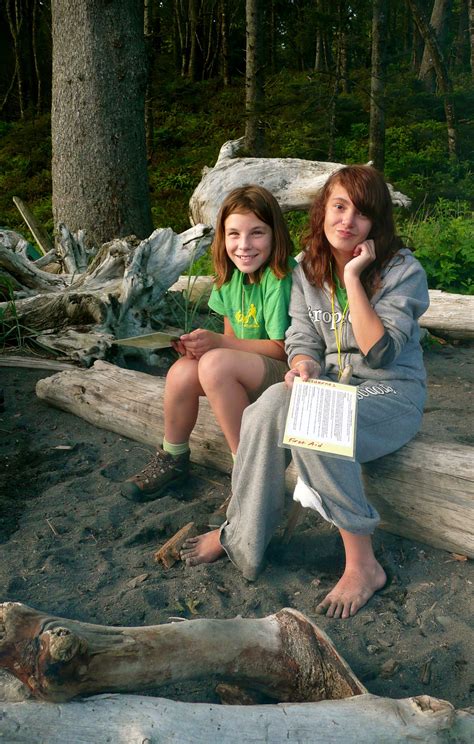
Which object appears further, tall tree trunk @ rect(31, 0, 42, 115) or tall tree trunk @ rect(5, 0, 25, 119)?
tall tree trunk @ rect(31, 0, 42, 115)

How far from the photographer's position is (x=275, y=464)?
105 inches

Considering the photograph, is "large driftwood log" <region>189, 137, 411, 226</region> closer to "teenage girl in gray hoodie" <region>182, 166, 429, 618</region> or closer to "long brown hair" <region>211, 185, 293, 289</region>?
"long brown hair" <region>211, 185, 293, 289</region>

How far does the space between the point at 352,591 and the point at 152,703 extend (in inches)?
39.7

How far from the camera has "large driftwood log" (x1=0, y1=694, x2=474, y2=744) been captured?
1628mm

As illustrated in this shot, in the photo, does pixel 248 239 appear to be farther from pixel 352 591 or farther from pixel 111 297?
pixel 111 297

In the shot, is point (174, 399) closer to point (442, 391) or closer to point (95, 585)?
point (95, 585)

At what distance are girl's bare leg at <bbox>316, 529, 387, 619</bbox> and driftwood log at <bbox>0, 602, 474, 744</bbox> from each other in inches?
16.7

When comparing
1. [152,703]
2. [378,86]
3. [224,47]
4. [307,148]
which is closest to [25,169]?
[307,148]

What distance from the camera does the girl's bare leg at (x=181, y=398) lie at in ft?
10.1

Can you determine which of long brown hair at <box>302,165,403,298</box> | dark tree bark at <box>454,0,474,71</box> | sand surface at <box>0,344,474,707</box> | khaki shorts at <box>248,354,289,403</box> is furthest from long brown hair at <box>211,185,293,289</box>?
A: dark tree bark at <box>454,0,474,71</box>

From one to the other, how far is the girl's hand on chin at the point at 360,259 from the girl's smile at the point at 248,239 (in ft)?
1.50

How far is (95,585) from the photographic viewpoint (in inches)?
106

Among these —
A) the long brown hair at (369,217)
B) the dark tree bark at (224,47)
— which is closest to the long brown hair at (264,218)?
the long brown hair at (369,217)

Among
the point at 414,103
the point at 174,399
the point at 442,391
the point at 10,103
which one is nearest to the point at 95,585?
the point at 174,399
